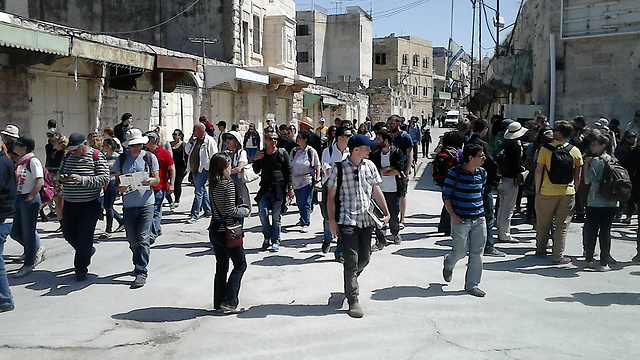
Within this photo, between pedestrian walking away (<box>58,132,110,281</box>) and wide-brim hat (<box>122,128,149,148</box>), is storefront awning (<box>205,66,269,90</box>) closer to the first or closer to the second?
wide-brim hat (<box>122,128,149,148</box>)

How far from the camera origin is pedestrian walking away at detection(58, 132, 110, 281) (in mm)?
6863

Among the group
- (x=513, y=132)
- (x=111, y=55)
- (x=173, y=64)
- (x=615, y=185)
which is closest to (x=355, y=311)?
(x=615, y=185)

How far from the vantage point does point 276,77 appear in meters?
26.9

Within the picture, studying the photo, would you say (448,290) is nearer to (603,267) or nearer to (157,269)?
(603,267)

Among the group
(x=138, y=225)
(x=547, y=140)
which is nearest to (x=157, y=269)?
(x=138, y=225)

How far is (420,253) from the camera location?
845cm

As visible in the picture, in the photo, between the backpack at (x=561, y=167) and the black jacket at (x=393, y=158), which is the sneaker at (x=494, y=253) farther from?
the black jacket at (x=393, y=158)

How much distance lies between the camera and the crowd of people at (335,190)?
231 inches

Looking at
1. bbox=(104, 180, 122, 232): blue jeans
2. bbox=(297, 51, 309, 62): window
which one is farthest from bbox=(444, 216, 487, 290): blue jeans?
bbox=(297, 51, 309, 62): window

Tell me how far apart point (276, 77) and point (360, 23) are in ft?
131

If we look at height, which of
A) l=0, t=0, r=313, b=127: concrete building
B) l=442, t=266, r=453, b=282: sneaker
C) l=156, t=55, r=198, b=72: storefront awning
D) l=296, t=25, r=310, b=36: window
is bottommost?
l=442, t=266, r=453, b=282: sneaker

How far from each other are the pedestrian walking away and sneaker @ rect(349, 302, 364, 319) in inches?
133

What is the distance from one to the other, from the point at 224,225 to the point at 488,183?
3.95 m

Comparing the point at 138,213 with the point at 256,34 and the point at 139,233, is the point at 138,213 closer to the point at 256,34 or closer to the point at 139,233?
the point at 139,233
